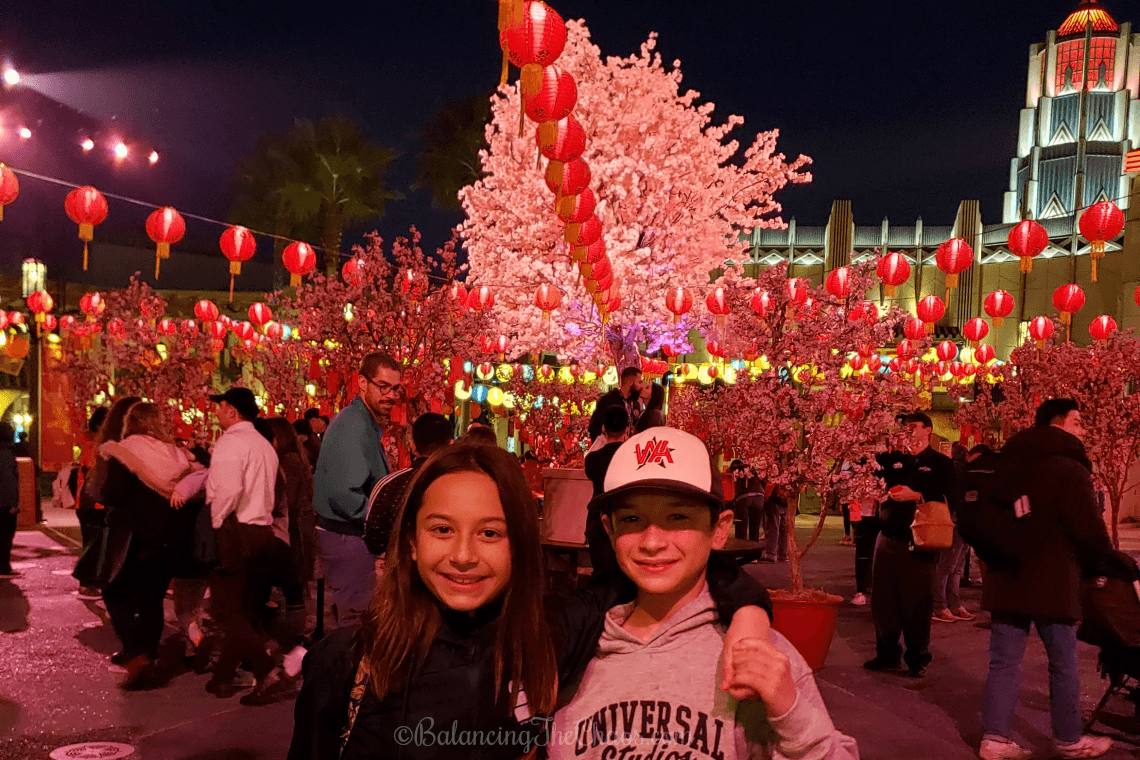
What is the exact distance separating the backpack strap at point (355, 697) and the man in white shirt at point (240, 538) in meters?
4.81

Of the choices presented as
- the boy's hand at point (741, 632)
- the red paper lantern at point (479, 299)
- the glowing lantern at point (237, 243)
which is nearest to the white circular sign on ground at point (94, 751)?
the boy's hand at point (741, 632)

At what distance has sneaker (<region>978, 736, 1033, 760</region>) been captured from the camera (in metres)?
5.23

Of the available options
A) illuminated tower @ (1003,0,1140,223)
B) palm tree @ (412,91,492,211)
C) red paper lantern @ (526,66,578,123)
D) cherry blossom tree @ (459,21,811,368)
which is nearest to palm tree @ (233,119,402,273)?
palm tree @ (412,91,492,211)

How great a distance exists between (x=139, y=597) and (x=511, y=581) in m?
5.57

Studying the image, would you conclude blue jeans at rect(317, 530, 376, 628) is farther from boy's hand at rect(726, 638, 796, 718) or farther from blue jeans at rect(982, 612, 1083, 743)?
boy's hand at rect(726, 638, 796, 718)

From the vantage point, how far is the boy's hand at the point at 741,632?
1.55 m

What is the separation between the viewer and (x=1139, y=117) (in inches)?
2355

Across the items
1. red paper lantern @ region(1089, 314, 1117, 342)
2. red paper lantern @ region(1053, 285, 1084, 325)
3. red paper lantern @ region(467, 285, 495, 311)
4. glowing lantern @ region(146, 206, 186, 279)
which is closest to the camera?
glowing lantern @ region(146, 206, 186, 279)

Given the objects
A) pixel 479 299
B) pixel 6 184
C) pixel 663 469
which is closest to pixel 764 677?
pixel 663 469

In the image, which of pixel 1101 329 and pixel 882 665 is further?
pixel 1101 329

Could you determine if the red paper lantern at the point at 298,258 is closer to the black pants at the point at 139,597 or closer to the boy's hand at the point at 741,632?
the black pants at the point at 139,597

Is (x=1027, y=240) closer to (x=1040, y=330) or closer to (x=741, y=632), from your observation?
(x=1040, y=330)

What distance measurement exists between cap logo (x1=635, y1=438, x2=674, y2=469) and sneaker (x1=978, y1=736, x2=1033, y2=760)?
4429 millimetres

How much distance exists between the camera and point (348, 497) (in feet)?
16.7
